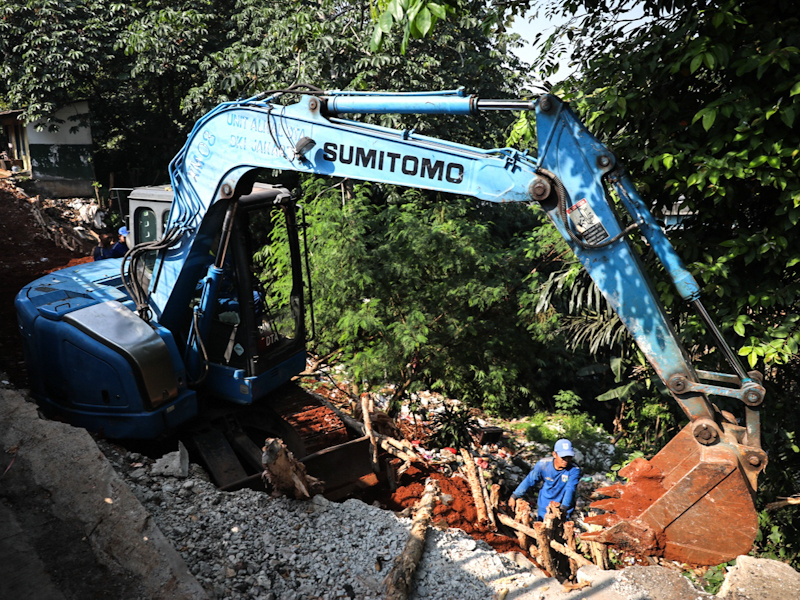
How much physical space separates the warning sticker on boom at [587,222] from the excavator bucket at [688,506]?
4.37 ft

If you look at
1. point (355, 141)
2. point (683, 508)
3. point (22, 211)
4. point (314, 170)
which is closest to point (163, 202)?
point (314, 170)

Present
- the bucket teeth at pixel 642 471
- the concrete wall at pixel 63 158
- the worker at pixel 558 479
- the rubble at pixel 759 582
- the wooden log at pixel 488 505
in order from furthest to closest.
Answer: the concrete wall at pixel 63 158
the wooden log at pixel 488 505
the worker at pixel 558 479
the rubble at pixel 759 582
the bucket teeth at pixel 642 471

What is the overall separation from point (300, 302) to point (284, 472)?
1783 millimetres

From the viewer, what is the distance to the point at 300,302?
20.0 feet

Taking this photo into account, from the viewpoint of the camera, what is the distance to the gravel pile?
4090 millimetres

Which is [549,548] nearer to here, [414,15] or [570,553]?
[570,553]

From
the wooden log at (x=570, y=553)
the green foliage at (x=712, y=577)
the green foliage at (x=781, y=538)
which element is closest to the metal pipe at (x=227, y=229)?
the wooden log at (x=570, y=553)

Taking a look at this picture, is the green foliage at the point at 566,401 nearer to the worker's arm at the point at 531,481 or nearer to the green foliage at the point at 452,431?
the green foliage at the point at 452,431

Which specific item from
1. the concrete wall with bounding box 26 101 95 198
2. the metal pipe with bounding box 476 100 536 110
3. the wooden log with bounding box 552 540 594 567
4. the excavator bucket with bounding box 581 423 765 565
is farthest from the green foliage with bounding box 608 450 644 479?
the concrete wall with bounding box 26 101 95 198

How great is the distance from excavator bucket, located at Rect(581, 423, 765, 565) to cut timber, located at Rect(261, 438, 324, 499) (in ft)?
7.86

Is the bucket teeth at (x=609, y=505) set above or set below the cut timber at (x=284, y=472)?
above

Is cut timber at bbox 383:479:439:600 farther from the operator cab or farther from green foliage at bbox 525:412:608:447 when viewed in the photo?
green foliage at bbox 525:412:608:447

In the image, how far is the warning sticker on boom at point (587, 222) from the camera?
3.73 meters

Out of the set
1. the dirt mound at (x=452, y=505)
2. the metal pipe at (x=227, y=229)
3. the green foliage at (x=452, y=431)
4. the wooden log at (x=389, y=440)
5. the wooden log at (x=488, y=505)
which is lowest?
the green foliage at (x=452, y=431)
